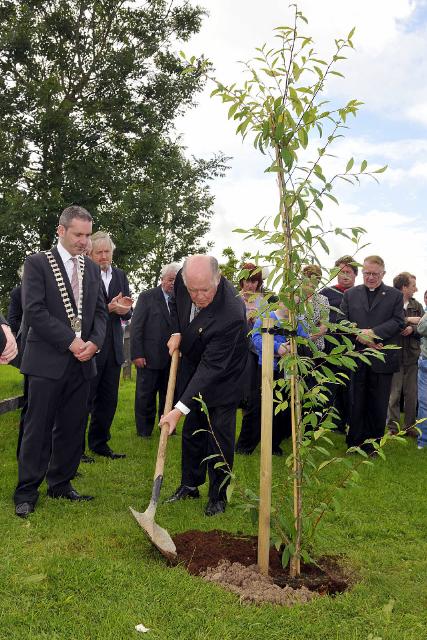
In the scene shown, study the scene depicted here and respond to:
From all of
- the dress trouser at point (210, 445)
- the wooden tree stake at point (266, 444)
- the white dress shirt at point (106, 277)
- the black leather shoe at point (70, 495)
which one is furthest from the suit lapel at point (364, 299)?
the wooden tree stake at point (266, 444)

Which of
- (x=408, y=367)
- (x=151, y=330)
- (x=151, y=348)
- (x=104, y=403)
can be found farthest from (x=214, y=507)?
(x=408, y=367)

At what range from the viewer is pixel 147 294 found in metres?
9.25

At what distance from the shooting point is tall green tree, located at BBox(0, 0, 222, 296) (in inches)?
703

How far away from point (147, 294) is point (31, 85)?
1093cm

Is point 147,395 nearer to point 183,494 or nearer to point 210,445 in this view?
point 183,494

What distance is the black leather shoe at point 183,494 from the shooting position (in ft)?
19.8

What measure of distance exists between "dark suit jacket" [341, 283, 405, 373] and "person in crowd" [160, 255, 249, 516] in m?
3.30

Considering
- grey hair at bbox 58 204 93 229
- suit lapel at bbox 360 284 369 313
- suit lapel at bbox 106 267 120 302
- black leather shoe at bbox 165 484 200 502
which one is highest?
grey hair at bbox 58 204 93 229

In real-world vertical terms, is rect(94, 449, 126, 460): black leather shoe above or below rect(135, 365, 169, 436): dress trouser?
below

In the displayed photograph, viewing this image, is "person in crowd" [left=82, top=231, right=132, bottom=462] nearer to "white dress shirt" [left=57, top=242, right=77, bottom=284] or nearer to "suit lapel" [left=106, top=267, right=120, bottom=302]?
"suit lapel" [left=106, top=267, right=120, bottom=302]

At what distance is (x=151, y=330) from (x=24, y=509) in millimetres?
3880

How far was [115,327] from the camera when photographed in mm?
7719

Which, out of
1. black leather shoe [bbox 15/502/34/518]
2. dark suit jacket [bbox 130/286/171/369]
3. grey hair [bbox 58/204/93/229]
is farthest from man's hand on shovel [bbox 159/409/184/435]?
dark suit jacket [bbox 130/286/171/369]

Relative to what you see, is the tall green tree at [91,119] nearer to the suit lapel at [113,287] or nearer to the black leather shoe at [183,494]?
the suit lapel at [113,287]
